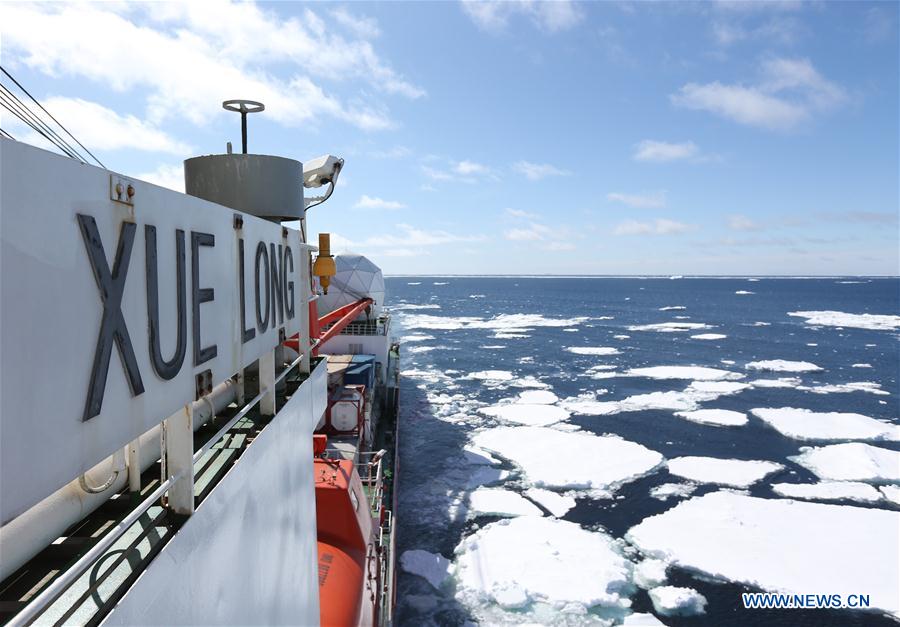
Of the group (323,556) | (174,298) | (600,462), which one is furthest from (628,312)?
(174,298)

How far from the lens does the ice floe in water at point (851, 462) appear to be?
→ 2313 cm

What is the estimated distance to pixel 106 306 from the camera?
1.70 metres

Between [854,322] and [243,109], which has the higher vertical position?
[243,109]

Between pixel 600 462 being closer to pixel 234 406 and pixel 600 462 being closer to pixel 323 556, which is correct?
pixel 323 556

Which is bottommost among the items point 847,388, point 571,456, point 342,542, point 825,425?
point 571,456

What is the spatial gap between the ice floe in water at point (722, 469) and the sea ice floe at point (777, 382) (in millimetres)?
18141

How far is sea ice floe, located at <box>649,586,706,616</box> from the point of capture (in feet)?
49.8

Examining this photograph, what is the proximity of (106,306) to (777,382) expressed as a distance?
161ft

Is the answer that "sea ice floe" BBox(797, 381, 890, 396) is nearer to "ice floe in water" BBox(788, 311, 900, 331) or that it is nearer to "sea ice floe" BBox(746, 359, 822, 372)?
"sea ice floe" BBox(746, 359, 822, 372)

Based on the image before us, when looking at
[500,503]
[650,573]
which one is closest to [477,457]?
[500,503]

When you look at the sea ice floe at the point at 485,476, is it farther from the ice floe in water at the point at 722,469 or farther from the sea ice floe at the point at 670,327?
the sea ice floe at the point at 670,327

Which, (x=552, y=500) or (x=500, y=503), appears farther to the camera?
(x=552, y=500)

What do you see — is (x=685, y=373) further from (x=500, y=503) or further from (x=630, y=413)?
(x=500, y=503)

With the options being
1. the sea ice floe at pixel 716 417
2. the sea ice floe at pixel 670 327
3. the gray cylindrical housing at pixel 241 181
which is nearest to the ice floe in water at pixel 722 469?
the sea ice floe at pixel 716 417
